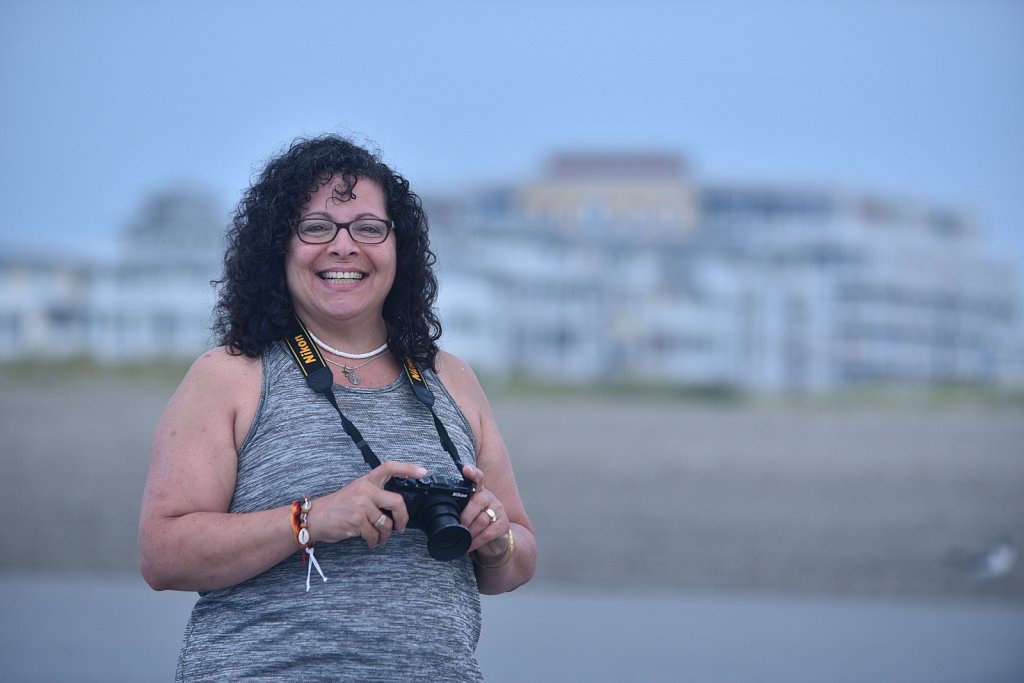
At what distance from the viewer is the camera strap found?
2746mm

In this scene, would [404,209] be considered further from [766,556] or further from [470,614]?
[766,556]

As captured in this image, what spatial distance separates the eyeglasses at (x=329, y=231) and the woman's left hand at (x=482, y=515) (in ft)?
1.61

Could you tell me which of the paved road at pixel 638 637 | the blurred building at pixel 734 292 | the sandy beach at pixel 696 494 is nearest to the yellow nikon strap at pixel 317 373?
the paved road at pixel 638 637

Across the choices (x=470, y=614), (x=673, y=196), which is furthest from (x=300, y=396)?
(x=673, y=196)

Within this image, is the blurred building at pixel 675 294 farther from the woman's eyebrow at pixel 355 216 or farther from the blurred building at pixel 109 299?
the woman's eyebrow at pixel 355 216

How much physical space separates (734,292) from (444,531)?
8522cm

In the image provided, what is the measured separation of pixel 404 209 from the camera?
9.89 ft

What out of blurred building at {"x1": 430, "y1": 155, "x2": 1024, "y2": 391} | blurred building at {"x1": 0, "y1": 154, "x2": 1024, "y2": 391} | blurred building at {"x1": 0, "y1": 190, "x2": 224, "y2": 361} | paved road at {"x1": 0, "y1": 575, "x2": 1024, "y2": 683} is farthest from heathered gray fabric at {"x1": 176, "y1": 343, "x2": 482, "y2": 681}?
blurred building at {"x1": 0, "y1": 190, "x2": 224, "y2": 361}

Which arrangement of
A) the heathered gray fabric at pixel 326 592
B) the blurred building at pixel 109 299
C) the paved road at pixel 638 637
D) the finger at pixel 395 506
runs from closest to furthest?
the finger at pixel 395 506
the heathered gray fabric at pixel 326 592
the paved road at pixel 638 637
the blurred building at pixel 109 299

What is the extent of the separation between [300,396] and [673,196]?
11055 centimetres

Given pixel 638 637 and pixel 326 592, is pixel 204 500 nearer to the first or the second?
pixel 326 592

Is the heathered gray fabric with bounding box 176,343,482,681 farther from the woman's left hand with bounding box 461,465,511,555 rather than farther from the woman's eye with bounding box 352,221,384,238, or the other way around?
the woman's eye with bounding box 352,221,384,238

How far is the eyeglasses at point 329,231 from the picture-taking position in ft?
9.39

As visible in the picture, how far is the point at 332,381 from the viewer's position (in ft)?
9.21
